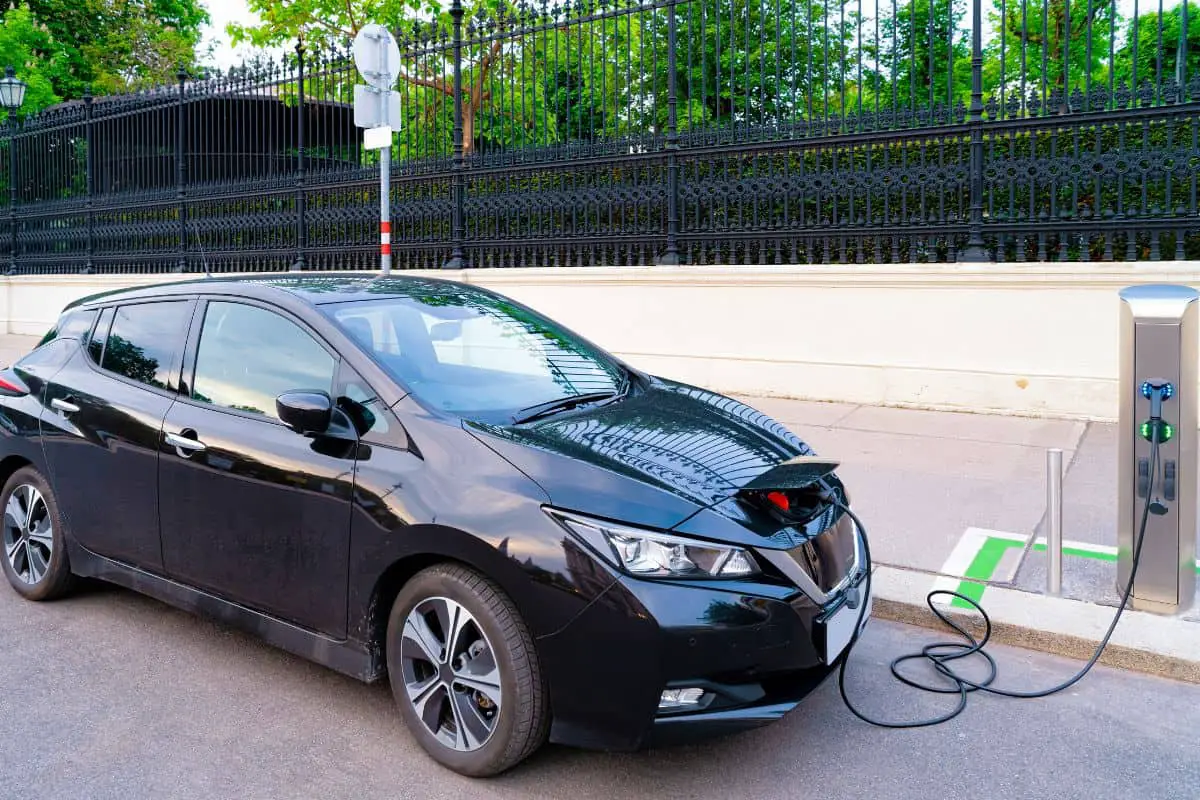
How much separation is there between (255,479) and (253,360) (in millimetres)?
541

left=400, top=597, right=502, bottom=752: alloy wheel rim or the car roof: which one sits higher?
the car roof

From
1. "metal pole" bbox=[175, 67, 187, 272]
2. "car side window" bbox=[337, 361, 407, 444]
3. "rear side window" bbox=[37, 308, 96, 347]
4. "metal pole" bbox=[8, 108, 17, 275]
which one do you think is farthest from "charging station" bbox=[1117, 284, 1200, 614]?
"metal pole" bbox=[8, 108, 17, 275]

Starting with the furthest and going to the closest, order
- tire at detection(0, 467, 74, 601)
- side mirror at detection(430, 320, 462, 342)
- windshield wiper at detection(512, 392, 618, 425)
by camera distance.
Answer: tire at detection(0, 467, 74, 601) < side mirror at detection(430, 320, 462, 342) < windshield wiper at detection(512, 392, 618, 425)

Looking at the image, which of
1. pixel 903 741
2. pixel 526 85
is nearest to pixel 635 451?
pixel 903 741

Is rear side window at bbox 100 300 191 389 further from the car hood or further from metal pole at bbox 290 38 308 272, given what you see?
metal pole at bbox 290 38 308 272

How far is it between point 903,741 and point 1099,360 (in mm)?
5795

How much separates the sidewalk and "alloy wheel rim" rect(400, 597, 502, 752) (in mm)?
2207

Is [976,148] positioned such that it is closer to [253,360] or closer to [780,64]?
[780,64]

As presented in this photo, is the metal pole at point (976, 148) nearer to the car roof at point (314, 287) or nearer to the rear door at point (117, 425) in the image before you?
the car roof at point (314, 287)

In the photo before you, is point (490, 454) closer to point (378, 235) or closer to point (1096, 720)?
point (1096, 720)

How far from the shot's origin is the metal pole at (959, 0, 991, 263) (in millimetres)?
8477

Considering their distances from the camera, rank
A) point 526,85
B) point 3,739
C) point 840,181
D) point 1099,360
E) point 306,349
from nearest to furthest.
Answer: point 3,739
point 306,349
point 1099,360
point 840,181
point 526,85

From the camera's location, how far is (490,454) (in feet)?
10.7

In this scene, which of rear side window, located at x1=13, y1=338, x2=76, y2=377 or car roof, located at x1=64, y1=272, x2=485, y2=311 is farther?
rear side window, located at x1=13, y1=338, x2=76, y2=377
